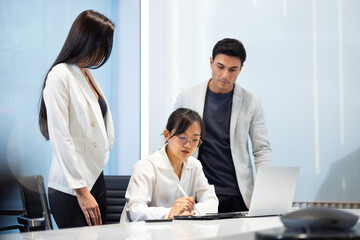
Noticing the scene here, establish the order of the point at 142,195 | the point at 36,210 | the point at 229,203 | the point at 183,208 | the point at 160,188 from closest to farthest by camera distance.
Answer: the point at 36,210 → the point at 183,208 → the point at 142,195 → the point at 160,188 → the point at 229,203

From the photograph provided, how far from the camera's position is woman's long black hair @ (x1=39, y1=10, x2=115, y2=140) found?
1.64 meters

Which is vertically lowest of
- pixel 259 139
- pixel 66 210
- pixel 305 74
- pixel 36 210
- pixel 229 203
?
pixel 229 203

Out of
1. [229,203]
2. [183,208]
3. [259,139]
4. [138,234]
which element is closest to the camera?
[138,234]

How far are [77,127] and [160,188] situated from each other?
46 cm

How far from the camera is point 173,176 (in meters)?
1.92

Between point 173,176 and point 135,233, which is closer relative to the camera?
point 135,233

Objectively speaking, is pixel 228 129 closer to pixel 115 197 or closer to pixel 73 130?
pixel 115 197

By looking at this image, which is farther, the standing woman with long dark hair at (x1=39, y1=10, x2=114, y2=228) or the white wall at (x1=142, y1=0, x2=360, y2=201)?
the white wall at (x1=142, y1=0, x2=360, y2=201)

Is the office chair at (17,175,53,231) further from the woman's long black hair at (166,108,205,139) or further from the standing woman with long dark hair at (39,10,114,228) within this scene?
the woman's long black hair at (166,108,205,139)

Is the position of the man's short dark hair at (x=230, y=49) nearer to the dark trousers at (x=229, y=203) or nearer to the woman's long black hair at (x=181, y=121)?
the woman's long black hair at (x=181, y=121)

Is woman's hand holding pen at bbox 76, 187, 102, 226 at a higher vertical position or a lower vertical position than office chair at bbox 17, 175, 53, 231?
lower

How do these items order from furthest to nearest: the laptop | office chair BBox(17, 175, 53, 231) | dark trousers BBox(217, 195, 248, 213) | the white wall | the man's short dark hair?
the white wall → the man's short dark hair → dark trousers BBox(217, 195, 248, 213) → the laptop → office chair BBox(17, 175, 53, 231)

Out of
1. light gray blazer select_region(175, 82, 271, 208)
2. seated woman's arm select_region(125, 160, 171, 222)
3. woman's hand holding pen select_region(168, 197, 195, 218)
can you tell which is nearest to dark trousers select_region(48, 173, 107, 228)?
seated woman's arm select_region(125, 160, 171, 222)

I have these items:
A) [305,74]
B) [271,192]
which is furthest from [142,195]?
[305,74]
